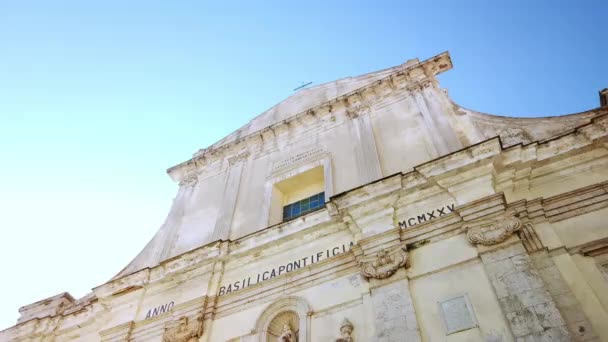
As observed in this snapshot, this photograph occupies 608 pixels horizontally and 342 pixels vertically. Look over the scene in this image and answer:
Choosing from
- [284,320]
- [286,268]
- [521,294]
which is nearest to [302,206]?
[286,268]

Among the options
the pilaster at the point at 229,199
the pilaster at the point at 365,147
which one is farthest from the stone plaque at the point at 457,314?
the pilaster at the point at 229,199

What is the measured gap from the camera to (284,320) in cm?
866

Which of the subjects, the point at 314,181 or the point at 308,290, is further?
the point at 314,181

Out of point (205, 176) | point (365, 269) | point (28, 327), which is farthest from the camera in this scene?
point (205, 176)

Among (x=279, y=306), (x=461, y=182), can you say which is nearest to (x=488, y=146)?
(x=461, y=182)

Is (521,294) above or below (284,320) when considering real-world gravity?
below

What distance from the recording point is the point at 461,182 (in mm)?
8508

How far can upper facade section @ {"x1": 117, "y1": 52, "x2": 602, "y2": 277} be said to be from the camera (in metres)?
10.3

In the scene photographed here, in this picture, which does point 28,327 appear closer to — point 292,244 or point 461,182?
point 292,244

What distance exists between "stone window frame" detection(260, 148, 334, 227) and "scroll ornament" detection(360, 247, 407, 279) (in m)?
3.14

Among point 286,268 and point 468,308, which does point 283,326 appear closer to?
point 286,268

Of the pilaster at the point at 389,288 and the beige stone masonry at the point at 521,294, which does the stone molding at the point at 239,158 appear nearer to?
the pilaster at the point at 389,288

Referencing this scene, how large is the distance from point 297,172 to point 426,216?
14.4 ft

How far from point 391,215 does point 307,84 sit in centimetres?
1091
